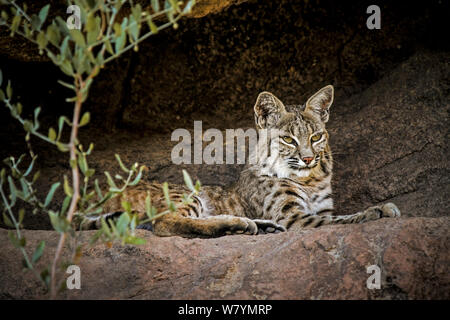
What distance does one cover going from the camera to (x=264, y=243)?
3.13 m

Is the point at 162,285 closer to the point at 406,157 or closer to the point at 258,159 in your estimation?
the point at 258,159

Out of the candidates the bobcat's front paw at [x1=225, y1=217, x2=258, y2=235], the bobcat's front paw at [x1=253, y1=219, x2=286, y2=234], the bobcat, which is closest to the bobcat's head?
the bobcat

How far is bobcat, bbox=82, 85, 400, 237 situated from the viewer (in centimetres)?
434

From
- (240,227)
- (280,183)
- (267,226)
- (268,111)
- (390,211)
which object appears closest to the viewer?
(390,211)

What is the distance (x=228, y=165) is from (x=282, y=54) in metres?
1.50

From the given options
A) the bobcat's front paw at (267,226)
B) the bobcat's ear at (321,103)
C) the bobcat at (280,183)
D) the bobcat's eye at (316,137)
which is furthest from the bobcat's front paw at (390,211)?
the bobcat's ear at (321,103)

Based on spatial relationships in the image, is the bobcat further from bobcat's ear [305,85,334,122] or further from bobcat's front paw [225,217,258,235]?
bobcat's front paw [225,217,258,235]

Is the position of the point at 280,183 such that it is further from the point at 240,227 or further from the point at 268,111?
the point at 240,227

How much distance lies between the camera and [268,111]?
478cm

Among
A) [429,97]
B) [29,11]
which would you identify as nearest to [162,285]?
[29,11]

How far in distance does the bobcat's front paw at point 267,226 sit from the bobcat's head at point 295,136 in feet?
2.42

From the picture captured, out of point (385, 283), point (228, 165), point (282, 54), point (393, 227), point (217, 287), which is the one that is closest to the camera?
point (385, 283)

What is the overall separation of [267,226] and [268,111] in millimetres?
1324

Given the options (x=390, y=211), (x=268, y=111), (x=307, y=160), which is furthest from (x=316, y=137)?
(x=390, y=211)
